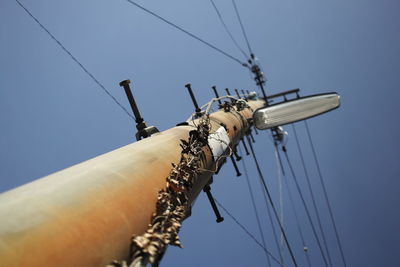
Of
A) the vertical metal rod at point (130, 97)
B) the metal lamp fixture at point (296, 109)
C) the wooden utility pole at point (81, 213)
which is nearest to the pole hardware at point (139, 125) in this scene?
the vertical metal rod at point (130, 97)

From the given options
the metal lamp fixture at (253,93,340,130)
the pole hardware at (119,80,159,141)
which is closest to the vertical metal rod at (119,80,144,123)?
the pole hardware at (119,80,159,141)

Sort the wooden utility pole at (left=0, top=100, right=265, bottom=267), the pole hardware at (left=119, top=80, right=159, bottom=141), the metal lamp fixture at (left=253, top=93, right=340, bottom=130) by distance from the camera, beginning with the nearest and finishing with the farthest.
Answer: the wooden utility pole at (left=0, top=100, right=265, bottom=267) → the pole hardware at (left=119, top=80, right=159, bottom=141) → the metal lamp fixture at (left=253, top=93, right=340, bottom=130)

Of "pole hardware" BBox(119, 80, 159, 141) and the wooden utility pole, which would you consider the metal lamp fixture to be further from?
the wooden utility pole

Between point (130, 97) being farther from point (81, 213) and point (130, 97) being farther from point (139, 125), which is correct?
point (81, 213)

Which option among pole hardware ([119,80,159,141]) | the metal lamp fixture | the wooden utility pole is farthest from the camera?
the metal lamp fixture

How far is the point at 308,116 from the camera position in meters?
2.99

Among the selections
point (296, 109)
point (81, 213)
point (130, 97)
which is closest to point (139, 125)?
point (130, 97)

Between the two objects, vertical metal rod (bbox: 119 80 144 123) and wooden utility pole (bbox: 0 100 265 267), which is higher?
vertical metal rod (bbox: 119 80 144 123)

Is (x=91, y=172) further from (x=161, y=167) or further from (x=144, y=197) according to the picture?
(x=161, y=167)

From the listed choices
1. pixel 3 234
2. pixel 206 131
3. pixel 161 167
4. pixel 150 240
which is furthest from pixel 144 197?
pixel 206 131

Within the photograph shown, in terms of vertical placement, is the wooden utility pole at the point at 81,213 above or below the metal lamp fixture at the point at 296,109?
above

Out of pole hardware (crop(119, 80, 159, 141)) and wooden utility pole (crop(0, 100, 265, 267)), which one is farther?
pole hardware (crop(119, 80, 159, 141))

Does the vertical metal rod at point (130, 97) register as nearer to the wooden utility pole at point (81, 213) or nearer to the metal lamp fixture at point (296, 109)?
the wooden utility pole at point (81, 213)

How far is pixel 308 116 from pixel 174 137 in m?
1.50
